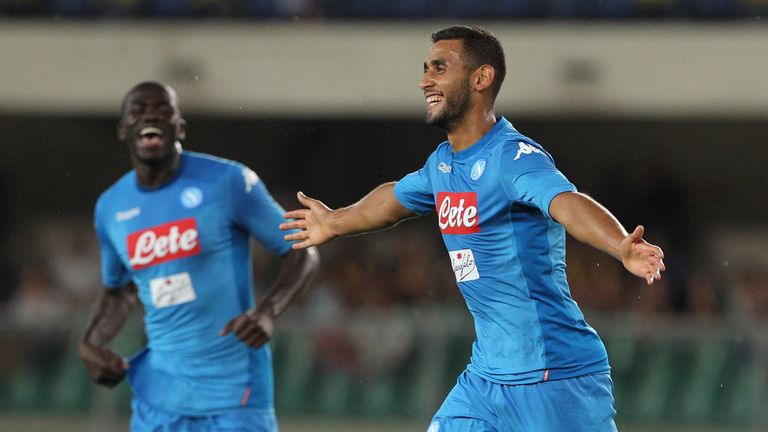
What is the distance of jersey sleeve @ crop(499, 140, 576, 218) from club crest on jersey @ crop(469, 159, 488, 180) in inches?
4.0

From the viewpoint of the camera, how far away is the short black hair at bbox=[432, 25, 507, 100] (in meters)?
5.15

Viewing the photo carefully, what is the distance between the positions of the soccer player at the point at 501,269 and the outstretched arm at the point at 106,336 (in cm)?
192

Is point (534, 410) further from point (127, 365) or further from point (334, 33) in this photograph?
point (334, 33)

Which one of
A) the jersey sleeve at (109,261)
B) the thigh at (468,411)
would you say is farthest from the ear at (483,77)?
the jersey sleeve at (109,261)

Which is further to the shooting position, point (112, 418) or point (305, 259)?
point (112, 418)

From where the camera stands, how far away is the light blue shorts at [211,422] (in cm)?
620

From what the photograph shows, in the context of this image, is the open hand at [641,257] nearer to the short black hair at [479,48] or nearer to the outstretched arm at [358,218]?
the short black hair at [479,48]

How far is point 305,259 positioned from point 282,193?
30.0 feet

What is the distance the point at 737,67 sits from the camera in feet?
44.8

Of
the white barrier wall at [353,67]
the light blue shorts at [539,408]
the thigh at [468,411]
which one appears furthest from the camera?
the white barrier wall at [353,67]

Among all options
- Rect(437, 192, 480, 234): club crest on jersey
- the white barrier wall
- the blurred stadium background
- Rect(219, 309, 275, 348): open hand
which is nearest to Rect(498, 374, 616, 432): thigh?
Rect(437, 192, 480, 234): club crest on jersey

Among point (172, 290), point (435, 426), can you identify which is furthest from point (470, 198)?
point (172, 290)

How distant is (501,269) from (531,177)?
0.45 m

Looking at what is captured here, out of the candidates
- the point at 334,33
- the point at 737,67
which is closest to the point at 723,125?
the point at 737,67
